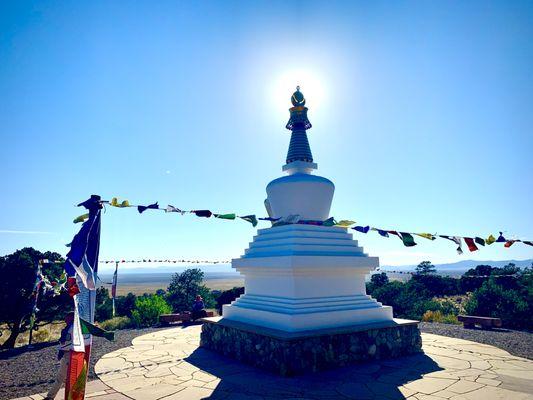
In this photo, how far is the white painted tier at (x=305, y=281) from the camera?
24.4ft

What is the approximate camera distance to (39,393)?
547cm

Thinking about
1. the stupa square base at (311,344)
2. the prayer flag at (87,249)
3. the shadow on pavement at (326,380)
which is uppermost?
the prayer flag at (87,249)

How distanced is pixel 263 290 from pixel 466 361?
14.9 ft

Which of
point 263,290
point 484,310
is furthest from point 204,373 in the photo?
point 484,310

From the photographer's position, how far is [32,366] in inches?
282

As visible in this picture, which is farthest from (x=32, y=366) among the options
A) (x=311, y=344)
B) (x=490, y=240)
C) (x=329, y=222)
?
(x=490, y=240)

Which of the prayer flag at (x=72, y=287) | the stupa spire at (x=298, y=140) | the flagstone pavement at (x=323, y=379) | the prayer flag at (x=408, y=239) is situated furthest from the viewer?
the stupa spire at (x=298, y=140)

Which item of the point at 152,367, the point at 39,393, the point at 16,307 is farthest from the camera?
the point at 16,307

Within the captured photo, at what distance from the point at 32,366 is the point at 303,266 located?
5.98 m

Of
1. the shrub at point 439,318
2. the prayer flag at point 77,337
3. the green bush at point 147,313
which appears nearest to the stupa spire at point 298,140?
the prayer flag at point 77,337

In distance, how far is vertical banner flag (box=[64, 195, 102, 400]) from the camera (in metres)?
3.96

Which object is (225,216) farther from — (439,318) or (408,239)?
Result: (439,318)

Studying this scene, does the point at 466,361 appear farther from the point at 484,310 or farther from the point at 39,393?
the point at 484,310

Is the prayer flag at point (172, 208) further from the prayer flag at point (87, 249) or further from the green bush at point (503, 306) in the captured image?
the green bush at point (503, 306)
